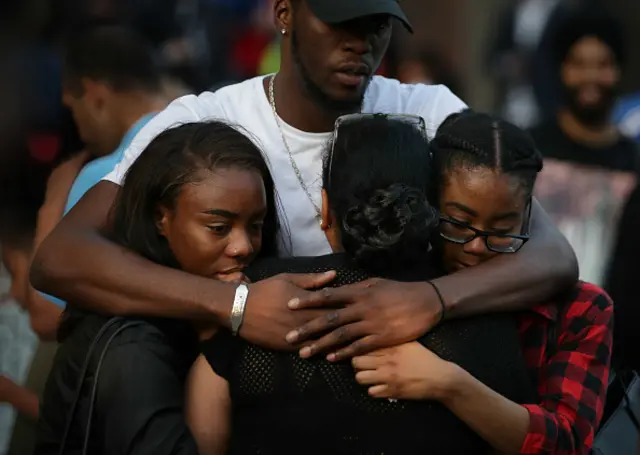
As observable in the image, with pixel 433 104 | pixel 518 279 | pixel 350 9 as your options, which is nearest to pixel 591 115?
pixel 433 104

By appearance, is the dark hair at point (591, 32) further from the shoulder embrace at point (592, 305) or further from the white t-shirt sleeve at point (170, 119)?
the shoulder embrace at point (592, 305)

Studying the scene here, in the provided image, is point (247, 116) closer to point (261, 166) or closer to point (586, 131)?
point (261, 166)

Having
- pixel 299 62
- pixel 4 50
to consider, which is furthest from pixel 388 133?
pixel 4 50

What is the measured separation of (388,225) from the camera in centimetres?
251

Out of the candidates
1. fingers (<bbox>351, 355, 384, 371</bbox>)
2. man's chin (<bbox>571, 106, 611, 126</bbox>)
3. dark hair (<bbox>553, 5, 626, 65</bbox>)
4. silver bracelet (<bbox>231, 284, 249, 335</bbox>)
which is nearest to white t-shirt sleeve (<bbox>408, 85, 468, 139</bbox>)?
silver bracelet (<bbox>231, 284, 249, 335</bbox>)

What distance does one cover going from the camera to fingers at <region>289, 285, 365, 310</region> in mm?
2590

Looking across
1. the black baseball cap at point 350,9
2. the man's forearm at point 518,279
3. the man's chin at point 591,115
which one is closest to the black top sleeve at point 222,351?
the man's forearm at point 518,279

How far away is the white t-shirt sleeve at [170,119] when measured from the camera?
3.37 m

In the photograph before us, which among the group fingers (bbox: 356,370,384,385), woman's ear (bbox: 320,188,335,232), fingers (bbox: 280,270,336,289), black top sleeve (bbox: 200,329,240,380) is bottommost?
black top sleeve (bbox: 200,329,240,380)

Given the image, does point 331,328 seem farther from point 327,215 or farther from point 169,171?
point 169,171

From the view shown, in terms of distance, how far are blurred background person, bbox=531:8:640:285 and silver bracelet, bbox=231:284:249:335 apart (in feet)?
10.4

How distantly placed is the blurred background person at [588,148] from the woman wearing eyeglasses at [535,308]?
2782mm

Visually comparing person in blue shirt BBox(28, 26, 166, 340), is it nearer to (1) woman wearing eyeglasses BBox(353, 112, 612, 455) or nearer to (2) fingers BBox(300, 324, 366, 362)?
(1) woman wearing eyeglasses BBox(353, 112, 612, 455)

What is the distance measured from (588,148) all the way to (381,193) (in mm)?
3797
